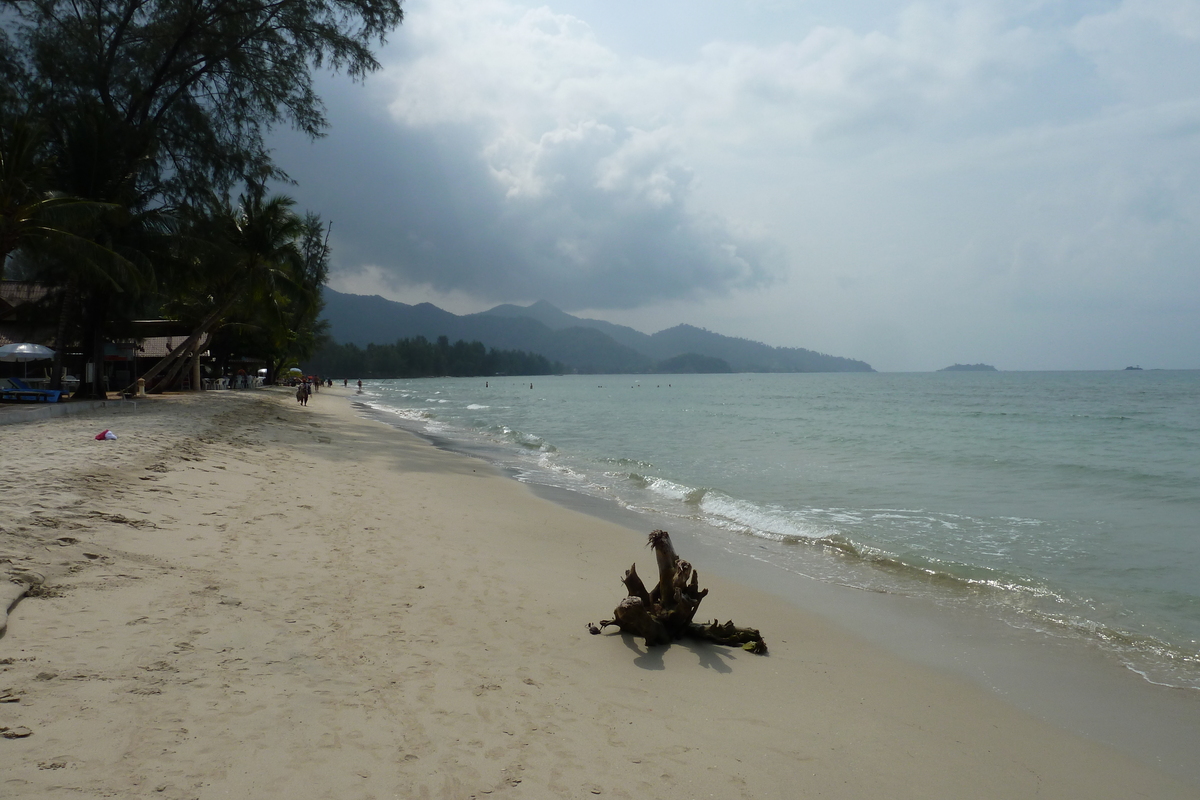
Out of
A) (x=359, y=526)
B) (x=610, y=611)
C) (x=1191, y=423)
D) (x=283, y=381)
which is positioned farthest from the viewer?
(x=283, y=381)

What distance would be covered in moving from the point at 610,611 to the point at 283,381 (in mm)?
56190

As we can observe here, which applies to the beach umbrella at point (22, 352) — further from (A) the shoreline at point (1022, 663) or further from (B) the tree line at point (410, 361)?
(B) the tree line at point (410, 361)

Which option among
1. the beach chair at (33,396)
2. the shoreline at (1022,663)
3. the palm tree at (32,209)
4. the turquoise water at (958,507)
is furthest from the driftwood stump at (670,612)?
the beach chair at (33,396)

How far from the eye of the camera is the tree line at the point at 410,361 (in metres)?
137

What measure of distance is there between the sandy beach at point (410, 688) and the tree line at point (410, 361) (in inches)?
5053

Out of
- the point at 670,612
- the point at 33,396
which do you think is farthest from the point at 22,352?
the point at 670,612

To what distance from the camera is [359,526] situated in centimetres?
716

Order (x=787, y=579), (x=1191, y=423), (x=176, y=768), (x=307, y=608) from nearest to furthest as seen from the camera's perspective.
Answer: (x=176, y=768) < (x=307, y=608) < (x=787, y=579) < (x=1191, y=423)

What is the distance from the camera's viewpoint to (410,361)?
15338 cm

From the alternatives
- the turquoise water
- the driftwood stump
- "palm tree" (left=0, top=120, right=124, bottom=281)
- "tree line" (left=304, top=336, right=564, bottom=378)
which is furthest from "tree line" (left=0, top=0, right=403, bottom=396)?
"tree line" (left=304, top=336, right=564, bottom=378)

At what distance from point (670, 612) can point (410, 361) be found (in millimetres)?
155421

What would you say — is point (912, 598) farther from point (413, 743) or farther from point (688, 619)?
point (413, 743)

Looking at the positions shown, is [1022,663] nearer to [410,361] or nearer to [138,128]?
[138,128]

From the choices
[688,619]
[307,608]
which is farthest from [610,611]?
[307,608]
